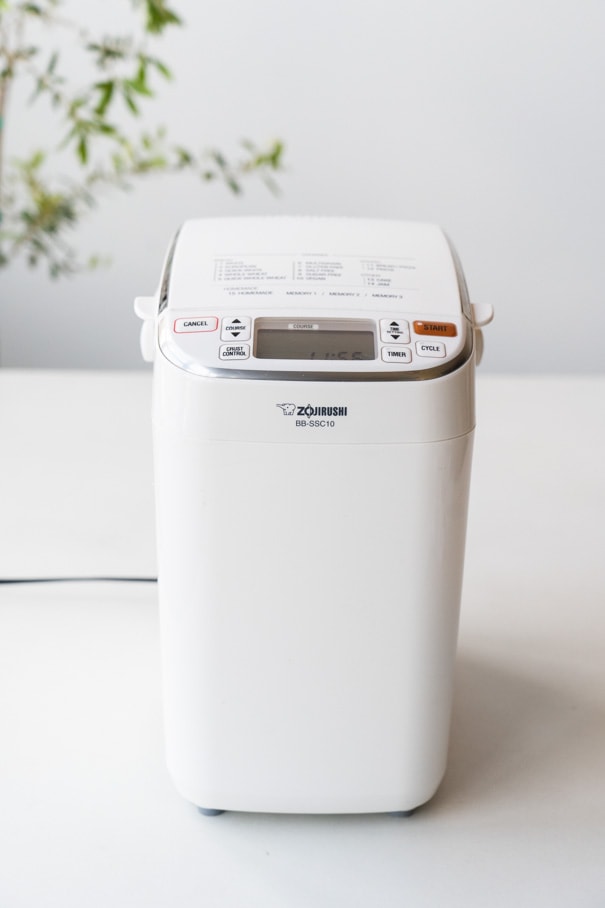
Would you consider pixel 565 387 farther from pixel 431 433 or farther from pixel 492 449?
pixel 431 433

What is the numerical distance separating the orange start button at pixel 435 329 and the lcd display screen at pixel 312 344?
3cm

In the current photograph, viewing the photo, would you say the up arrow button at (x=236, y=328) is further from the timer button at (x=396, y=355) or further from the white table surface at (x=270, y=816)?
the white table surface at (x=270, y=816)

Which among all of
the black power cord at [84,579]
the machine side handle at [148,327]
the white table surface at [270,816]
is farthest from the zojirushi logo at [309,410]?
the black power cord at [84,579]

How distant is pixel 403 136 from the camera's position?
65.4 inches

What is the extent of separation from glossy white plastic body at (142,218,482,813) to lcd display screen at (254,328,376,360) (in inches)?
0.8

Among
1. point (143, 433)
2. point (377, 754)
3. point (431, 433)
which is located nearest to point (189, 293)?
point (431, 433)

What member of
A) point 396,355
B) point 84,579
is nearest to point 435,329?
point 396,355

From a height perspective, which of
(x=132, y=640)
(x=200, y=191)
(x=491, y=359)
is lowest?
(x=491, y=359)

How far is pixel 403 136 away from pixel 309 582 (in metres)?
1.26

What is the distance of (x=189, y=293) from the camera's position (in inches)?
21.9

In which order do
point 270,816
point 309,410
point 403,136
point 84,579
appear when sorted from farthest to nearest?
1. point 403,136
2. point 84,579
3. point 270,816
4. point 309,410

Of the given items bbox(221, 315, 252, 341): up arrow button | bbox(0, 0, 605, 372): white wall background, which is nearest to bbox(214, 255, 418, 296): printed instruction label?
bbox(221, 315, 252, 341): up arrow button

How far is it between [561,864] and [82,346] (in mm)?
1356

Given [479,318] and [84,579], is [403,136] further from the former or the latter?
[479,318]
